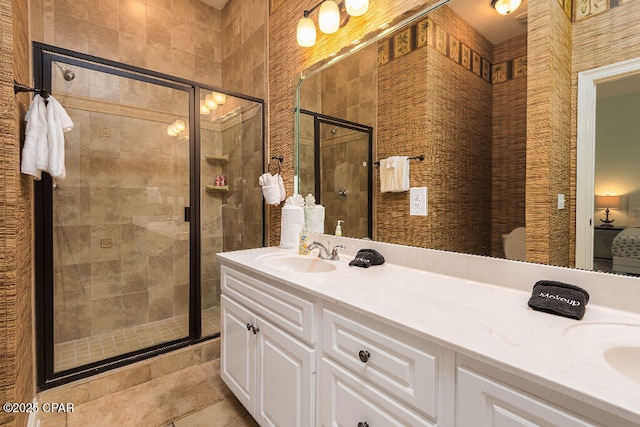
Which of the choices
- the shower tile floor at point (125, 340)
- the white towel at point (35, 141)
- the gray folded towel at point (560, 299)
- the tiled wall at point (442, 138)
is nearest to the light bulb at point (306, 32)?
the tiled wall at point (442, 138)

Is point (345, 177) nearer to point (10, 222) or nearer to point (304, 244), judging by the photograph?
point (304, 244)

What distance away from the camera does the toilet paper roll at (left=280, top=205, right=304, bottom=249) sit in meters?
1.90

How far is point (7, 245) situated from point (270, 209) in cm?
146

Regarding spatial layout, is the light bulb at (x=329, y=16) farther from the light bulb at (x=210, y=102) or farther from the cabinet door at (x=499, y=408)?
the cabinet door at (x=499, y=408)

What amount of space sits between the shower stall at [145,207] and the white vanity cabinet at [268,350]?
778 mm

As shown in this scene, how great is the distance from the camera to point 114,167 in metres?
2.38

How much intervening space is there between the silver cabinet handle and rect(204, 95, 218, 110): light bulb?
212 cm

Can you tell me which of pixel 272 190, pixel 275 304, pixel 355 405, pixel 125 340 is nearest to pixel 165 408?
pixel 125 340

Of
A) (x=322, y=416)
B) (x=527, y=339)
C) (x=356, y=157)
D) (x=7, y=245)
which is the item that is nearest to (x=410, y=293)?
(x=527, y=339)

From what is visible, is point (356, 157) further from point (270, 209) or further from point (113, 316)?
point (113, 316)

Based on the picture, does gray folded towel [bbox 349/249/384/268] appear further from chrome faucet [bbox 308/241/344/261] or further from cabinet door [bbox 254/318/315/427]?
cabinet door [bbox 254/318/315/427]

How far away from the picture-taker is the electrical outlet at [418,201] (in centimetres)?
132

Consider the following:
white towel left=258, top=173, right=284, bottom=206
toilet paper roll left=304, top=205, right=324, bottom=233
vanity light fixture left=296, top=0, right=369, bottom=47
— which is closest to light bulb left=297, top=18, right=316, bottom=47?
vanity light fixture left=296, top=0, right=369, bottom=47

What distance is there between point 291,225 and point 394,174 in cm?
77
